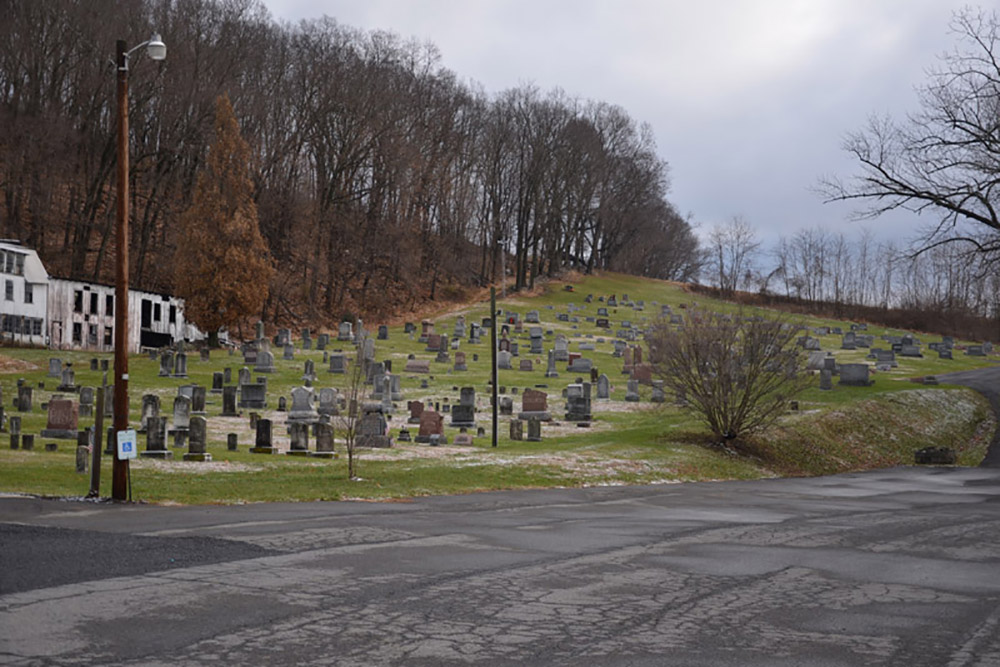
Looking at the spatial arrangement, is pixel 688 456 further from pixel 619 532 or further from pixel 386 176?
pixel 386 176

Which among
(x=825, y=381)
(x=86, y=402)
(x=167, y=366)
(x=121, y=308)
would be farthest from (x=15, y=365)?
(x=825, y=381)

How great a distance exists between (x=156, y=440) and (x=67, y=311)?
30.0 m

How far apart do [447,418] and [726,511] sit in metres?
17.2

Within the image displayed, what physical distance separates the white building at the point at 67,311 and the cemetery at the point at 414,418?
347 centimetres

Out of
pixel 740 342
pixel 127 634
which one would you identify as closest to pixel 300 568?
pixel 127 634

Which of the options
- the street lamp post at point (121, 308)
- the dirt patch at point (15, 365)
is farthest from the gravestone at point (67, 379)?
the street lamp post at point (121, 308)

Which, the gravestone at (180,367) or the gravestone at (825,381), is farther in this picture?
the gravestone at (825,381)

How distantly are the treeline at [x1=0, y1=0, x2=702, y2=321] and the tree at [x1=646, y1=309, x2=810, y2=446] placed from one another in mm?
32001

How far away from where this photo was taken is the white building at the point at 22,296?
45.4 meters

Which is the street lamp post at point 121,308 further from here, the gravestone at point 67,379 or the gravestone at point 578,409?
the gravestone at point 578,409

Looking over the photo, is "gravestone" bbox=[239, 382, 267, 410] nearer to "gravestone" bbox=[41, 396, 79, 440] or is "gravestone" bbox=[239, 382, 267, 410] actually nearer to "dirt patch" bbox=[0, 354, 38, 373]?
"gravestone" bbox=[41, 396, 79, 440]

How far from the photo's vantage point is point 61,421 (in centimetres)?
2456

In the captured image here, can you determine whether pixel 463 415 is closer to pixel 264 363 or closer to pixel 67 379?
pixel 67 379

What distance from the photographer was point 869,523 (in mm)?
15641
